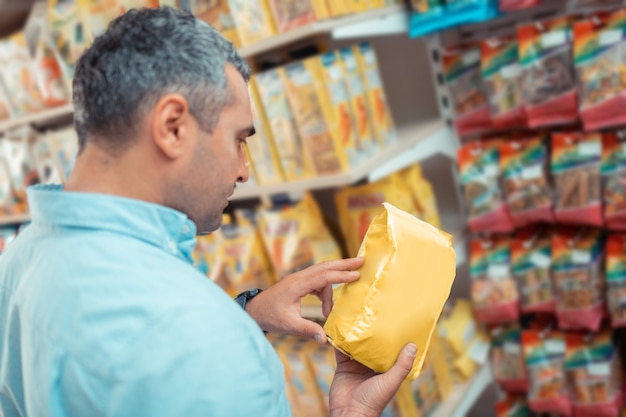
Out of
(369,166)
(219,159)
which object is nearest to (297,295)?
(219,159)

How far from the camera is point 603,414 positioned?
6.62ft

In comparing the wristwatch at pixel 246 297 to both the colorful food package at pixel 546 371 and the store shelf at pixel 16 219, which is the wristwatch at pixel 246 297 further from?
the store shelf at pixel 16 219

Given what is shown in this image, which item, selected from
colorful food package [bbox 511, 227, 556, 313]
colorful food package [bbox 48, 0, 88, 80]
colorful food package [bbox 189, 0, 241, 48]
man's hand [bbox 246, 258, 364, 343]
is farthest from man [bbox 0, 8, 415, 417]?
colorful food package [bbox 48, 0, 88, 80]

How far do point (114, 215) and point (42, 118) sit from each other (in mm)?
2140

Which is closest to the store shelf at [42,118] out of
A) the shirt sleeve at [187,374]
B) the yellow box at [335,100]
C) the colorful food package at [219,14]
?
the colorful food package at [219,14]

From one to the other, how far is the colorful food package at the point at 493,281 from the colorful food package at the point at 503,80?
441 millimetres

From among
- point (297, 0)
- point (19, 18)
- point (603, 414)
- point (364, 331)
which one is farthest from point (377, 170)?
point (19, 18)

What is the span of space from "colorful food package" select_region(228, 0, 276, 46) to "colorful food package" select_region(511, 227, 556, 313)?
3.58 ft

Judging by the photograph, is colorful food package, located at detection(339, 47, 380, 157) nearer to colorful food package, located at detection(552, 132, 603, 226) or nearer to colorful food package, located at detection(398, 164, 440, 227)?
colorful food package, located at detection(398, 164, 440, 227)

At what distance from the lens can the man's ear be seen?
823 millimetres

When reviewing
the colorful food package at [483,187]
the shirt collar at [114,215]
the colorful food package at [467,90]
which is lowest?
the colorful food package at [483,187]

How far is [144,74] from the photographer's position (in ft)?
2.70

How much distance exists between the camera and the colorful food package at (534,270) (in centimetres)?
206

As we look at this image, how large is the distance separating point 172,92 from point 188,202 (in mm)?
165
